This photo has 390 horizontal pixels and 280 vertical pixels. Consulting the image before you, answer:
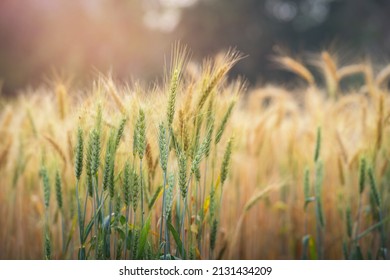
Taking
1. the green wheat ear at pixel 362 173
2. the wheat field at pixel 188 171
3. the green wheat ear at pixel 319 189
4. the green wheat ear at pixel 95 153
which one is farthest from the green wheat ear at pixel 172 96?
the green wheat ear at pixel 319 189

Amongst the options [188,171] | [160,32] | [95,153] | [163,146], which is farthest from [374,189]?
[160,32]

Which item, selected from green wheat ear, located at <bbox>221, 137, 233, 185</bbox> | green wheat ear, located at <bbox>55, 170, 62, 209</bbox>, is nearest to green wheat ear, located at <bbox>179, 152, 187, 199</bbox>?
green wheat ear, located at <bbox>221, 137, 233, 185</bbox>

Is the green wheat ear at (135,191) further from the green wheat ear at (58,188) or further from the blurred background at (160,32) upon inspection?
the blurred background at (160,32)

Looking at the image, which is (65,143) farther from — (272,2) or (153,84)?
(272,2)

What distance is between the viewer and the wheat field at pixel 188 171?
1490mm

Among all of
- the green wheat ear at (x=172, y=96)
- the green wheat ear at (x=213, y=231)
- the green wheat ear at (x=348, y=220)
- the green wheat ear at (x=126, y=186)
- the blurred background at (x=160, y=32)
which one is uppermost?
the blurred background at (x=160, y=32)

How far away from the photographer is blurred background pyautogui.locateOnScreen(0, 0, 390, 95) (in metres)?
10.3

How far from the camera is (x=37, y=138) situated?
90.6 inches

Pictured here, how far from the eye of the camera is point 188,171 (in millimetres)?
1503

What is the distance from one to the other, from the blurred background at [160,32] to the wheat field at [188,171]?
5694 millimetres

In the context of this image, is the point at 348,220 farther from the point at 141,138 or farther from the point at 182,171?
the point at 141,138

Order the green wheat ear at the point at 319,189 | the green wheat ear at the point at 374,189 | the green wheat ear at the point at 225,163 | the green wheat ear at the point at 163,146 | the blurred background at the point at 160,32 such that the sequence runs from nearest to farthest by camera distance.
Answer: the green wheat ear at the point at 163,146, the green wheat ear at the point at 225,163, the green wheat ear at the point at 374,189, the green wheat ear at the point at 319,189, the blurred background at the point at 160,32

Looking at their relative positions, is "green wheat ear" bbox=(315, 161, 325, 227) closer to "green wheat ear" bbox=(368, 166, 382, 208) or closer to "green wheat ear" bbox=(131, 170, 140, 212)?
"green wheat ear" bbox=(368, 166, 382, 208)
